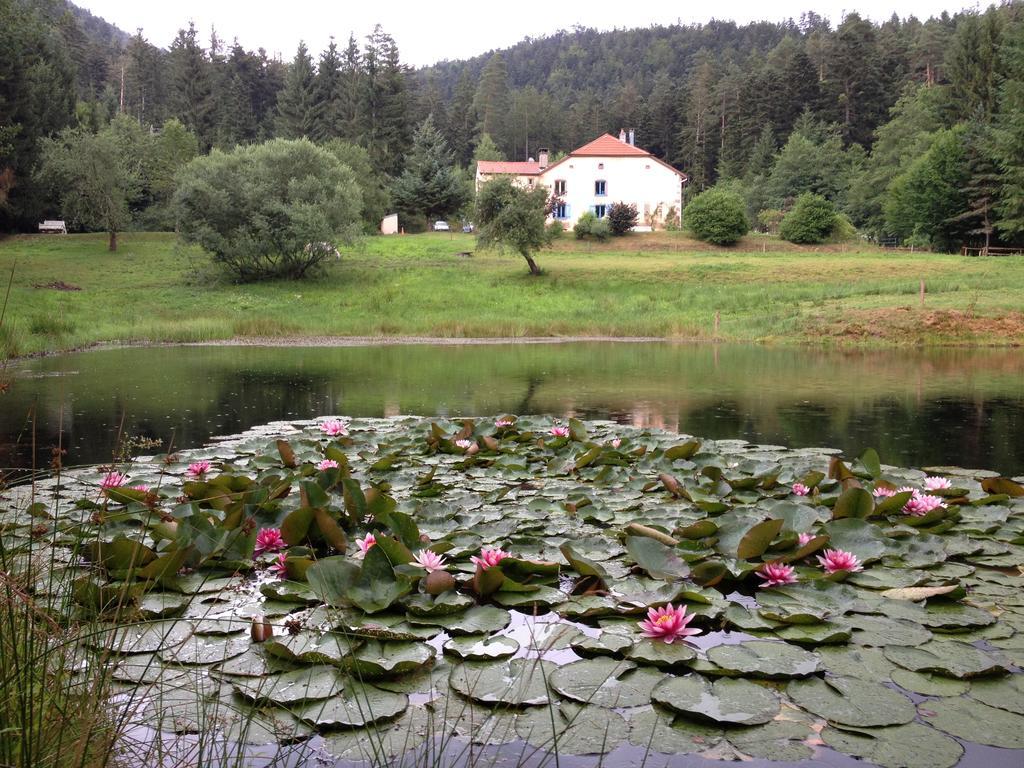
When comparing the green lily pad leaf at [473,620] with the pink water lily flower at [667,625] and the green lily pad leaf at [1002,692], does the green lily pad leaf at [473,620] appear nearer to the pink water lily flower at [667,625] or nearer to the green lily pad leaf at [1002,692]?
the pink water lily flower at [667,625]

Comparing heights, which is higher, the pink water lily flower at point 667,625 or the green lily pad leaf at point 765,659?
the pink water lily flower at point 667,625

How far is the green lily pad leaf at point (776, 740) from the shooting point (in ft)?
8.41

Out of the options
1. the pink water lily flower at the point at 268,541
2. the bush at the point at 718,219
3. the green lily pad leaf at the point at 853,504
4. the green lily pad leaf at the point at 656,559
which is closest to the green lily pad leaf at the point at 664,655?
the green lily pad leaf at the point at 656,559

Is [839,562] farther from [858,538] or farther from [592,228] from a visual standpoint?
[592,228]

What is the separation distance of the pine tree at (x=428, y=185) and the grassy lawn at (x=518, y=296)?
38.4 ft

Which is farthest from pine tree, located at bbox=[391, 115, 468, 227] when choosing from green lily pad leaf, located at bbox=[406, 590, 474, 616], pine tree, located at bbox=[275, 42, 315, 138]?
green lily pad leaf, located at bbox=[406, 590, 474, 616]

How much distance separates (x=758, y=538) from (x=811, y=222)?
46.6m

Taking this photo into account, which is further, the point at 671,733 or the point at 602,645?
the point at 602,645

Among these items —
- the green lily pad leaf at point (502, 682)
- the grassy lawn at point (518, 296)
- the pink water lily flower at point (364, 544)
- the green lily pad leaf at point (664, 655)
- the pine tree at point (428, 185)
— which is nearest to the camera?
the green lily pad leaf at point (502, 682)

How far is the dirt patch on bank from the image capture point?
2248cm

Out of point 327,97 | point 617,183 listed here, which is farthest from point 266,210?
point 327,97

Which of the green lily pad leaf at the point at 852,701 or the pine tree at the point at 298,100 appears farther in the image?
the pine tree at the point at 298,100

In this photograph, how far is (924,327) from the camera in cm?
2297

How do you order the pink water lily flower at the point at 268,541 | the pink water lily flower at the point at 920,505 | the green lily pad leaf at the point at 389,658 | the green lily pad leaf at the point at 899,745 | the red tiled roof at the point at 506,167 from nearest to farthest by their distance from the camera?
the green lily pad leaf at the point at 899,745 < the green lily pad leaf at the point at 389,658 < the pink water lily flower at the point at 268,541 < the pink water lily flower at the point at 920,505 < the red tiled roof at the point at 506,167
